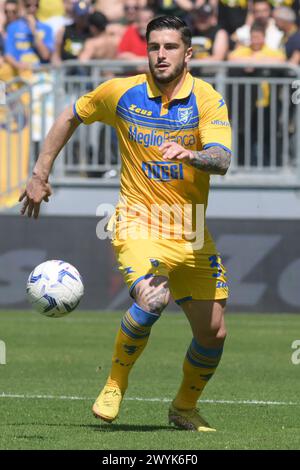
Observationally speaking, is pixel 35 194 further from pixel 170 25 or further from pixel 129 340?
pixel 170 25

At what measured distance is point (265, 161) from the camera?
18000 mm


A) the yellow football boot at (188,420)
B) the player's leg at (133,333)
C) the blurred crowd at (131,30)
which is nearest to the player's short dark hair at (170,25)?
the player's leg at (133,333)

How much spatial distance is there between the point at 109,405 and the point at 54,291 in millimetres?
841

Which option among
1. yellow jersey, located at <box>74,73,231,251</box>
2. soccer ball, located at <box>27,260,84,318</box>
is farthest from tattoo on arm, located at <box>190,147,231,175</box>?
soccer ball, located at <box>27,260,84,318</box>

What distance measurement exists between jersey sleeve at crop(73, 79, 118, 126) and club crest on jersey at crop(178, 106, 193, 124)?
0.48 metres

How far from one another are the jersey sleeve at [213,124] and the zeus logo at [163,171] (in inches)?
12.5

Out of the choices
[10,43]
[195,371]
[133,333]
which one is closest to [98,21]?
[10,43]

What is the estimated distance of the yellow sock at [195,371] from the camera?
833cm

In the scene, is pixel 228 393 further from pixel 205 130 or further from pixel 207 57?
pixel 207 57

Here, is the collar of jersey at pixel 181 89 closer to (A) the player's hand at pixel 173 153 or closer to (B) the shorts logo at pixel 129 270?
(A) the player's hand at pixel 173 153

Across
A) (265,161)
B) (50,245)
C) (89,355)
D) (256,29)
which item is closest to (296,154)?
(265,161)

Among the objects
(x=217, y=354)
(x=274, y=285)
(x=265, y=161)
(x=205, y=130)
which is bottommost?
(x=274, y=285)

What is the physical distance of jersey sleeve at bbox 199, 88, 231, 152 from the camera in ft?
25.9

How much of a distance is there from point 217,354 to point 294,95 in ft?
31.9
